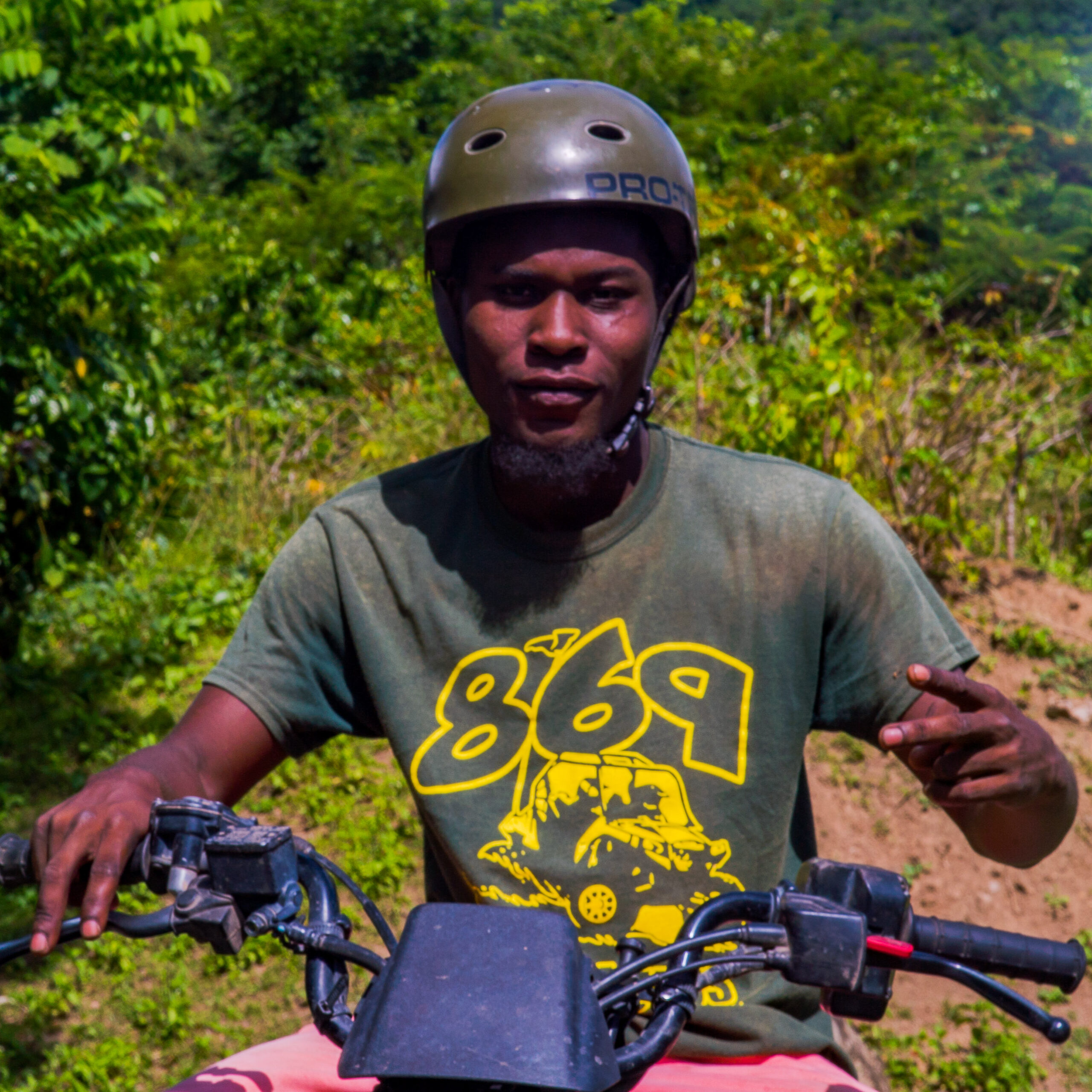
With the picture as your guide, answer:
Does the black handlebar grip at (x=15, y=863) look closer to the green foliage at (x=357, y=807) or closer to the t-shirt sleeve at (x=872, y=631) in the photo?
the t-shirt sleeve at (x=872, y=631)

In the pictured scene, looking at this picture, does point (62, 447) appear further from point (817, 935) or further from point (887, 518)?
point (817, 935)

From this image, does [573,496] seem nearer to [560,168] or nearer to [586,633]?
[586,633]

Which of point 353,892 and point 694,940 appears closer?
point 694,940

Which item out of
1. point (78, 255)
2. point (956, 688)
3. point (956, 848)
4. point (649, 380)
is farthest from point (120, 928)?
point (78, 255)

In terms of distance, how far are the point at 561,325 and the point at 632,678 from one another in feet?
2.17

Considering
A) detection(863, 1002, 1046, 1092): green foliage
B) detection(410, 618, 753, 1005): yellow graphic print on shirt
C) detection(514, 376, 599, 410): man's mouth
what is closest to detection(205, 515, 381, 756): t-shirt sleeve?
detection(410, 618, 753, 1005): yellow graphic print on shirt

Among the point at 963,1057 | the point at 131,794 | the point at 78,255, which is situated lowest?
the point at 963,1057

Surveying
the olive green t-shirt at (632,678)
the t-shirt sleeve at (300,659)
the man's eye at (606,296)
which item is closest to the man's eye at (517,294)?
the man's eye at (606,296)

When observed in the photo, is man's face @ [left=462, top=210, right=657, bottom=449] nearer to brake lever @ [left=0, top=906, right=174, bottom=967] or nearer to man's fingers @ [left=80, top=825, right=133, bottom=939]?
man's fingers @ [left=80, top=825, right=133, bottom=939]

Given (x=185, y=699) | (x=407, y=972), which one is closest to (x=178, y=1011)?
(x=185, y=699)

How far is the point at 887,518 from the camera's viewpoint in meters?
5.70

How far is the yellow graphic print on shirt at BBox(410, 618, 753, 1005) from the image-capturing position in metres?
2.02

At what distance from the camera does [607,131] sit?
240 centimetres

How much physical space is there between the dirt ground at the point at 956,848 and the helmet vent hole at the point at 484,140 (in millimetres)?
3079
